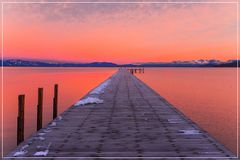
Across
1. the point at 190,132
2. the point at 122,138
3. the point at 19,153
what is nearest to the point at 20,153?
the point at 19,153

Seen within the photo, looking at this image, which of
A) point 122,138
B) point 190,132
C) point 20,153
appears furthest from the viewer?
point 190,132

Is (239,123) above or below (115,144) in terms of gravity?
below

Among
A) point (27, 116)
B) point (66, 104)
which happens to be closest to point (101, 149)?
point (27, 116)

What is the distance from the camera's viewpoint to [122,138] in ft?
24.2

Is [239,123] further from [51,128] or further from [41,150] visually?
[41,150]

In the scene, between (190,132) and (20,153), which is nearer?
(20,153)

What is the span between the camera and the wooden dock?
6.08 meters

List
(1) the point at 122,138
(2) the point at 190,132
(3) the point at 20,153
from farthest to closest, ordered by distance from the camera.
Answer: (2) the point at 190,132 < (1) the point at 122,138 < (3) the point at 20,153

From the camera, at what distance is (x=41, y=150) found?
6.26m

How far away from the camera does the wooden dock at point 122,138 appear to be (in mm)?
6078

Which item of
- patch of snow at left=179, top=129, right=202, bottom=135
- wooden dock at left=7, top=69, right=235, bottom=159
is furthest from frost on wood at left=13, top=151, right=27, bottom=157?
patch of snow at left=179, top=129, right=202, bottom=135

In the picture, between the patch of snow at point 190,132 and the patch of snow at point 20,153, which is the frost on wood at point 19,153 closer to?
the patch of snow at point 20,153

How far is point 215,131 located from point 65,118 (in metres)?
10.8

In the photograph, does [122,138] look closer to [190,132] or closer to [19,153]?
[190,132]
